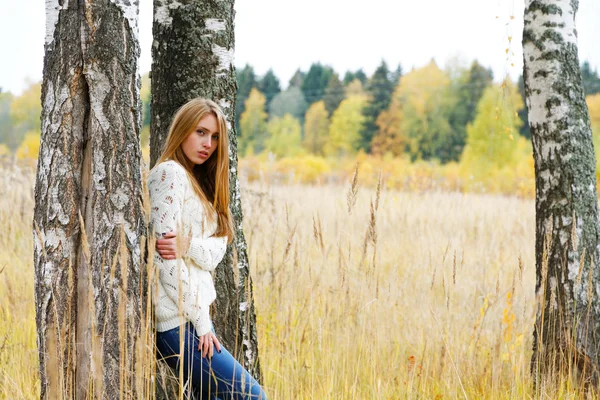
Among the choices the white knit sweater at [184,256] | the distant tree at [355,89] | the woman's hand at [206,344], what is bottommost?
the woman's hand at [206,344]

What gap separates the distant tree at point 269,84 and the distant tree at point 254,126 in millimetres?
5518

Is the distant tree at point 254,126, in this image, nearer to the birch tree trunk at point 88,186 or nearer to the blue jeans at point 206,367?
the blue jeans at point 206,367

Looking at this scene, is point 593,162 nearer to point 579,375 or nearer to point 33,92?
point 579,375

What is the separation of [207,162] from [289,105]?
52.3 m

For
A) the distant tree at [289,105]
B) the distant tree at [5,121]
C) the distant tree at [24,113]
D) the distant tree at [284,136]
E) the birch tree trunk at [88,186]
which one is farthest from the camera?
the distant tree at [289,105]

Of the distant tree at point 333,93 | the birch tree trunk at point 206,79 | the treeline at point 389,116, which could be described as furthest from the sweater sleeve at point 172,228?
the distant tree at point 333,93

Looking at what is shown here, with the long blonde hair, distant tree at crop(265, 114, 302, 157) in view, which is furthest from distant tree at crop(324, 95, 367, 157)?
the long blonde hair

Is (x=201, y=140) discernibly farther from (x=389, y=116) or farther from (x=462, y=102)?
(x=462, y=102)

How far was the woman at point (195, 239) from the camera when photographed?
2.12 metres

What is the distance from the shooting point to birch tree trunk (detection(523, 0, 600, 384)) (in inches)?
119

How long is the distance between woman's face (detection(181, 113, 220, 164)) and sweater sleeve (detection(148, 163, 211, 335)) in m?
0.17

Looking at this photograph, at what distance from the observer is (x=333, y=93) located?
170 ft

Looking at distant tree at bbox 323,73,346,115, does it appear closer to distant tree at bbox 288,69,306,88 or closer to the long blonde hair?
distant tree at bbox 288,69,306,88

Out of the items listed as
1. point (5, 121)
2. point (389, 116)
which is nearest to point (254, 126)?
point (389, 116)
